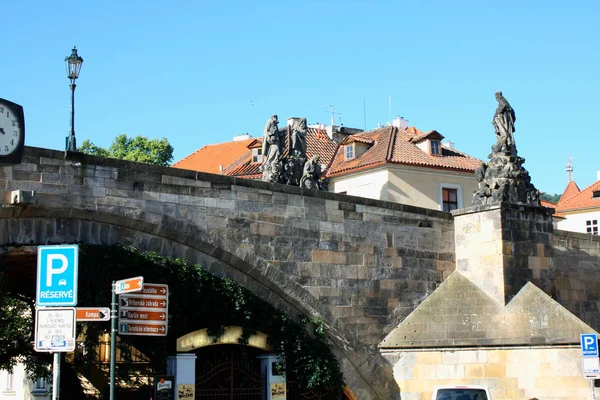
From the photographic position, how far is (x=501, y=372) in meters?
18.7

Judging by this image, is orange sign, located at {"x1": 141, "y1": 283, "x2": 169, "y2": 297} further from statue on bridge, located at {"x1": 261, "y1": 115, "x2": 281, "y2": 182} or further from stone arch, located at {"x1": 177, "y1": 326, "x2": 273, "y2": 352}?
statue on bridge, located at {"x1": 261, "y1": 115, "x2": 281, "y2": 182}

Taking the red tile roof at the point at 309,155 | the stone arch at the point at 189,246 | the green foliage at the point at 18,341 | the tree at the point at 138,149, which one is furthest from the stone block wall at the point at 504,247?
the tree at the point at 138,149

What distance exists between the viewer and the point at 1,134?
9047mm

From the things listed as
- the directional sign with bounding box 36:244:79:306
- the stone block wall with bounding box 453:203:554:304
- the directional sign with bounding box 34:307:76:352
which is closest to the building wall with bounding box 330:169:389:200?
the stone block wall with bounding box 453:203:554:304

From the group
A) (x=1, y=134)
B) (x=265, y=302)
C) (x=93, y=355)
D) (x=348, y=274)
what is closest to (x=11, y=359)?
(x=93, y=355)

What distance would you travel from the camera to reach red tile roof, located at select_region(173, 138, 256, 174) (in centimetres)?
4834

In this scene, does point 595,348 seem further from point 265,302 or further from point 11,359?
point 11,359

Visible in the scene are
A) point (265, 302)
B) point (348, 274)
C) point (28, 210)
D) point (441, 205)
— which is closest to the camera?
point (28, 210)

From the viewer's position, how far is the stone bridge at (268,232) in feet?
48.6

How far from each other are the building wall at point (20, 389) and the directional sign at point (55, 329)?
1641cm

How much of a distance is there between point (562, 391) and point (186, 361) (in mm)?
6967

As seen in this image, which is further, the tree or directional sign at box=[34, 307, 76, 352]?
the tree

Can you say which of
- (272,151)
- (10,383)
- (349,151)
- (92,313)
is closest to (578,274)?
(272,151)

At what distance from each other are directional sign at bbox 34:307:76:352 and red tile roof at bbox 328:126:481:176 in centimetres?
2852
